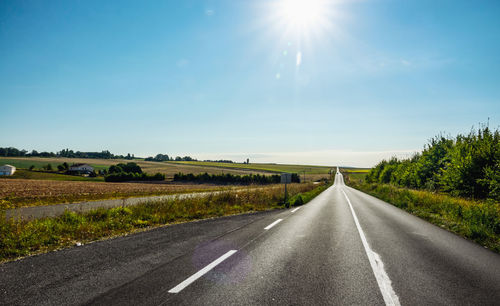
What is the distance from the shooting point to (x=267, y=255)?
550cm

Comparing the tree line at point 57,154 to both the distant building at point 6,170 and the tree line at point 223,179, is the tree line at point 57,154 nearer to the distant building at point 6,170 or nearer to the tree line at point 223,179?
the distant building at point 6,170

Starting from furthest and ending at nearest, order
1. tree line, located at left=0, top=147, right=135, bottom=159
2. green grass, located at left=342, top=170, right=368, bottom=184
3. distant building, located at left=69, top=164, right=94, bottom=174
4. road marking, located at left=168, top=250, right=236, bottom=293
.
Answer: tree line, located at left=0, top=147, right=135, bottom=159, distant building, located at left=69, top=164, right=94, bottom=174, green grass, located at left=342, top=170, right=368, bottom=184, road marking, located at left=168, top=250, right=236, bottom=293

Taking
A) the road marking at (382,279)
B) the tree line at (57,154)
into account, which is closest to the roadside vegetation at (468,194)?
the road marking at (382,279)

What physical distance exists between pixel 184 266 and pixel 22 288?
2487mm

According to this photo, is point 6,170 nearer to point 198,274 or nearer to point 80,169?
point 80,169

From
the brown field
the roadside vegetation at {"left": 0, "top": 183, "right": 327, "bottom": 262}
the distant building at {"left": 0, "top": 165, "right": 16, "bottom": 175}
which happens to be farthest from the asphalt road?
the distant building at {"left": 0, "top": 165, "right": 16, "bottom": 175}

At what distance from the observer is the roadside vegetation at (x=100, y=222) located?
617 cm

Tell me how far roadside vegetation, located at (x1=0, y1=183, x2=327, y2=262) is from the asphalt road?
41.1 inches

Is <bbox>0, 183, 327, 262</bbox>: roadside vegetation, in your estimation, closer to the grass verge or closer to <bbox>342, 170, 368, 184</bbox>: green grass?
the grass verge

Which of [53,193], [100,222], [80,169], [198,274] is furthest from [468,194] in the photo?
[80,169]

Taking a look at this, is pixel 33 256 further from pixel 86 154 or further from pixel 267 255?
pixel 86 154

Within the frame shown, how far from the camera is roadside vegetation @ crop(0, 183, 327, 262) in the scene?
6168mm

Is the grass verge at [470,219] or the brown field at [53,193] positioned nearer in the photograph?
the grass verge at [470,219]

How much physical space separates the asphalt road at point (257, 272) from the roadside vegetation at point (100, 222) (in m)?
1.04
